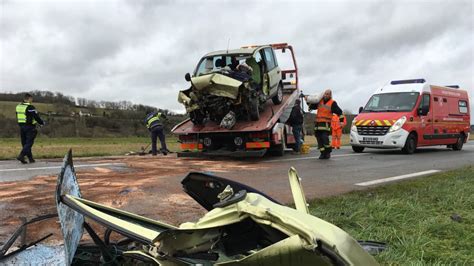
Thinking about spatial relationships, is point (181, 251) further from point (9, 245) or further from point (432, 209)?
point (432, 209)

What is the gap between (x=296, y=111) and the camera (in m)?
12.9

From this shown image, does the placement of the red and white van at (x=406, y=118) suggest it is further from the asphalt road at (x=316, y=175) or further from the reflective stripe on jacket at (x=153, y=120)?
the reflective stripe on jacket at (x=153, y=120)

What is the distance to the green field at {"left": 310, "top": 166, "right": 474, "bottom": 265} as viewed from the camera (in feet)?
9.55

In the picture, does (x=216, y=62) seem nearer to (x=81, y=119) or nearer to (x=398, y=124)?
(x=398, y=124)

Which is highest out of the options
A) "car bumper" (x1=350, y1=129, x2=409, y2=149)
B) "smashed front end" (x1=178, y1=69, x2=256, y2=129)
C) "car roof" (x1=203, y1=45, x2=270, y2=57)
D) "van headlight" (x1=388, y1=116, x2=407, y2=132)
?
"car roof" (x1=203, y1=45, x2=270, y2=57)

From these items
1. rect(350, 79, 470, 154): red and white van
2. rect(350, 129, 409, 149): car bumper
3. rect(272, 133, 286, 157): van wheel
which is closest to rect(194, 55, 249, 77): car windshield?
rect(272, 133, 286, 157): van wheel

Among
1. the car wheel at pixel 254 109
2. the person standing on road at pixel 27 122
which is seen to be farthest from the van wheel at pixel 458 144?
the person standing on road at pixel 27 122

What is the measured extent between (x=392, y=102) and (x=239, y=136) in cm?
571

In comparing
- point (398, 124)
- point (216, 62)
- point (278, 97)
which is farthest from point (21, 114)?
point (398, 124)

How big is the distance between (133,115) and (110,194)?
102 ft

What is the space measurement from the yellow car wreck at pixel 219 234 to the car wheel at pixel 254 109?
769 cm

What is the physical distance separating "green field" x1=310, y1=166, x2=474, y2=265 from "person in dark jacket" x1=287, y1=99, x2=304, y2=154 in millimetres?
7172

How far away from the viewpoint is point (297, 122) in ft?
42.1

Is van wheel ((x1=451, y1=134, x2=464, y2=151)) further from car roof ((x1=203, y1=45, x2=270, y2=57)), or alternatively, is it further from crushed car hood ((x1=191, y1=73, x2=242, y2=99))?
crushed car hood ((x1=191, y1=73, x2=242, y2=99))
